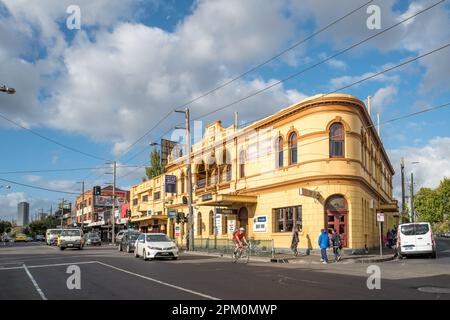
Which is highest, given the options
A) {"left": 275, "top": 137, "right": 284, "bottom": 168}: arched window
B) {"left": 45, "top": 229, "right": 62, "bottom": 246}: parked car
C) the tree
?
the tree

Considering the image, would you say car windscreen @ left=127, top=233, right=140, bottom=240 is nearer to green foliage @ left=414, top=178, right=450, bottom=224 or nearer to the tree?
the tree

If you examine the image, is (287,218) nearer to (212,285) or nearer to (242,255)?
(242,255)

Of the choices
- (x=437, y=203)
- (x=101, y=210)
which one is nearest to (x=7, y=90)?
(x=101, y=210)

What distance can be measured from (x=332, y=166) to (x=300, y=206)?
3.24m

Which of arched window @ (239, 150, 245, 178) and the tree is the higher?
the tree

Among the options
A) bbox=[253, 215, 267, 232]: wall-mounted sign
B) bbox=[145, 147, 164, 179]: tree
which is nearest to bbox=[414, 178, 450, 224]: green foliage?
bbox=[145, 147, 164, 179]: tree

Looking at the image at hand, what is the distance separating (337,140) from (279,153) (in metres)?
4.52

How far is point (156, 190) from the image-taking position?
186 ft

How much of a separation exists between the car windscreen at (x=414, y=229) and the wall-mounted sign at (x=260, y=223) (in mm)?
9041

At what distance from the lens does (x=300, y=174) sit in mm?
29984

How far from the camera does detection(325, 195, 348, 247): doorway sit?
1132 inches

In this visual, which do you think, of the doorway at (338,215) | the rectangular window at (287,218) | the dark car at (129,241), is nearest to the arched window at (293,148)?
the rectangular window at (287,218)

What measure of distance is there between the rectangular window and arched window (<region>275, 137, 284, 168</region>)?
297cm

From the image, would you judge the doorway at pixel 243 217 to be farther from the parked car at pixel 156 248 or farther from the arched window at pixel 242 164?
the parked car at pixel 156 248
